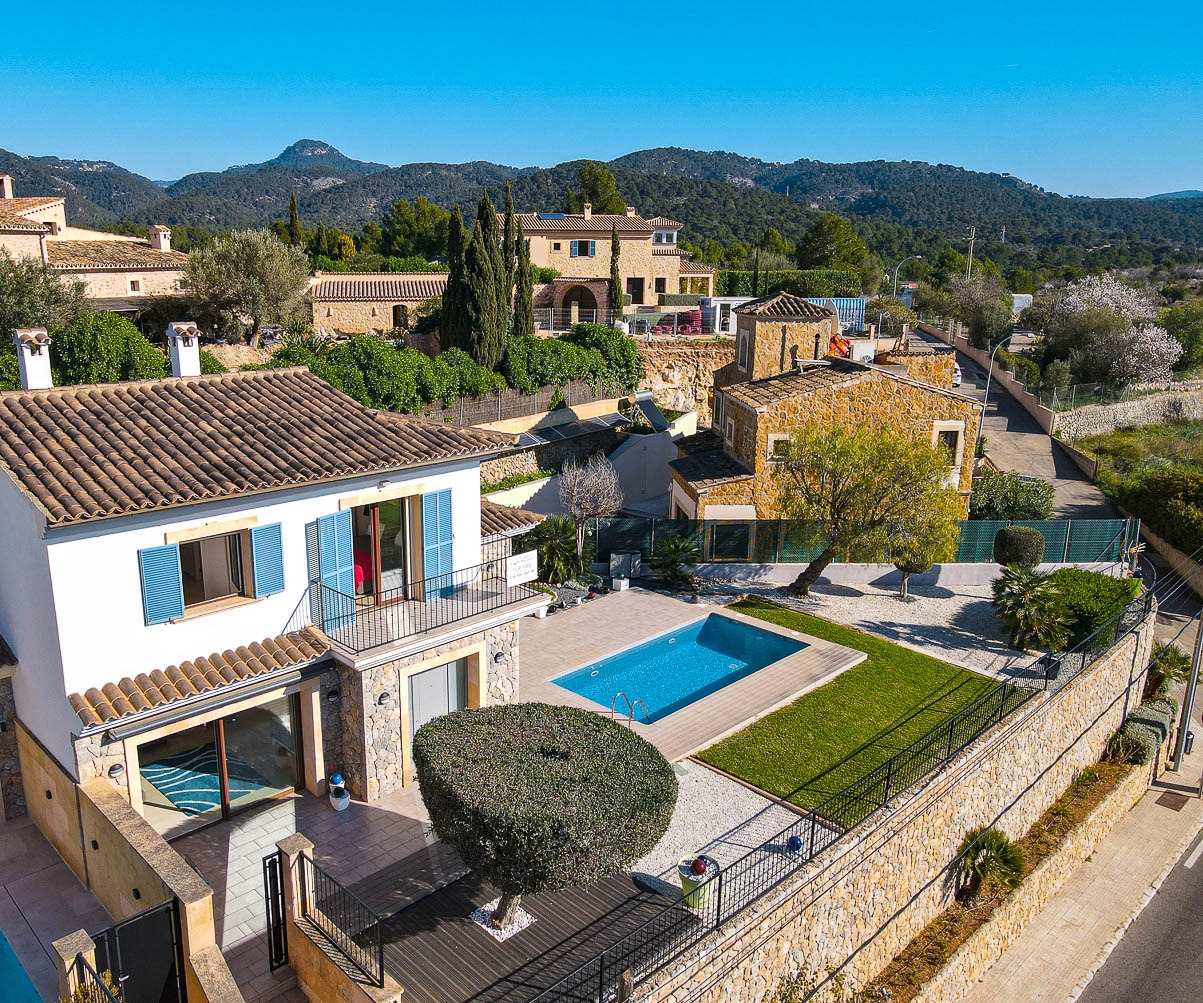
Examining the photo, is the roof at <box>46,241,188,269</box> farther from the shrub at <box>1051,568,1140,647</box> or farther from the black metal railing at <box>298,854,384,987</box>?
the shrub at <box>1051,568,1140,647</box>

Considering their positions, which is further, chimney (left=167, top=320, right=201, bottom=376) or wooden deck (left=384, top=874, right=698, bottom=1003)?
chimney (left=167, top=320, right=201, bottom=376)

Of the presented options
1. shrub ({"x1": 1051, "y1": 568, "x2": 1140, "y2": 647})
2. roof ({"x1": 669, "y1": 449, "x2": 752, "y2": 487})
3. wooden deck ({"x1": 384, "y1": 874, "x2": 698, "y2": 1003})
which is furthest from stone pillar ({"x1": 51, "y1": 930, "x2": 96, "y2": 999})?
shrub ({"x1": 1051, "y1": 568, "x2": 1140, "y2": 647})

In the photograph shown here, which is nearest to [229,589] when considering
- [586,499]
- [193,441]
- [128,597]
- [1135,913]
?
[128,597]

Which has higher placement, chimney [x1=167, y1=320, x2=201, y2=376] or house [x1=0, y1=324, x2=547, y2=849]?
chimney [x1=167, y1=320, x2=201, y2=376]

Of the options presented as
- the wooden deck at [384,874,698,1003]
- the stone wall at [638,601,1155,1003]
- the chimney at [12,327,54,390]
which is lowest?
the stone wall at [638,601,1155,1003]

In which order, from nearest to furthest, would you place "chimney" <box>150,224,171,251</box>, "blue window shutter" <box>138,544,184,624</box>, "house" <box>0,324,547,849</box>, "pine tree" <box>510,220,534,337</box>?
"house" <box>0,324,547,849</box> → "blue window shutter" <box>138,544,184,624</box> → "pine tree" <box>510,220,534,337</box> → "chimney" <box>150,224,171,251</box>

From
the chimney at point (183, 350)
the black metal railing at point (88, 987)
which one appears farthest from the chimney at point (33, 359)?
the black metal railing at point (88, 987)

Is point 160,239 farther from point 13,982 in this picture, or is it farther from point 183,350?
point 13,982
